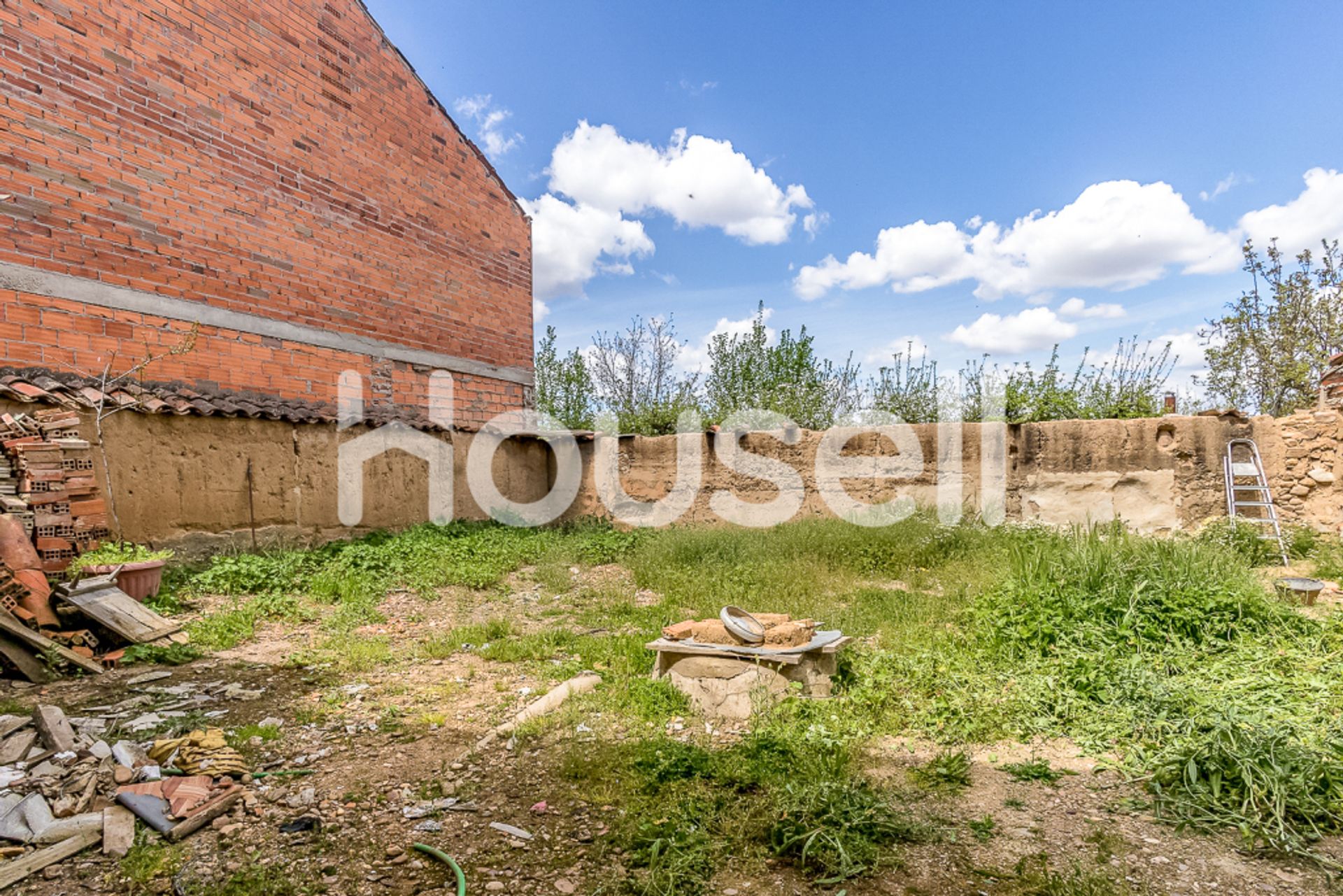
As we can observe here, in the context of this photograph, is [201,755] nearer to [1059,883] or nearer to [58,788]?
[58,788]

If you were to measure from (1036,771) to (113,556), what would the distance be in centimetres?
711

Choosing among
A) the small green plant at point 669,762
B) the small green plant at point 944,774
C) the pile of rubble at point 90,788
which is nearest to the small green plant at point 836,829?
the small green plant at point 944,774

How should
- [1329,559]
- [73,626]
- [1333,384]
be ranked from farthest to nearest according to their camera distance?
[1333,384], [1329,559], [73,626]

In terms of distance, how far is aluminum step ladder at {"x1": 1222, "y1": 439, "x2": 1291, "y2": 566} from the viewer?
7707 millimetres

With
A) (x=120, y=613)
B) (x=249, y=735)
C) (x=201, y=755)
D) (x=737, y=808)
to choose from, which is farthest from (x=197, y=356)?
(x=737, y=808)

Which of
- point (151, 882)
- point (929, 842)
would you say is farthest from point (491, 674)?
point (929, 842)

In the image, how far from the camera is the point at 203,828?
9.00 feet

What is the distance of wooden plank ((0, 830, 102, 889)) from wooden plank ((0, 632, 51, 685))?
2484 mm

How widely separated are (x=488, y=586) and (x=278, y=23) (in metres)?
8.32

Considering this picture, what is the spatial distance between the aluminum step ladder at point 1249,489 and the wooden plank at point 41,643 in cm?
1088

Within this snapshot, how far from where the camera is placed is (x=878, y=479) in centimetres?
913

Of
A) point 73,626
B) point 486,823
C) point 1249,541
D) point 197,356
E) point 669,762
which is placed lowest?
point 486,823

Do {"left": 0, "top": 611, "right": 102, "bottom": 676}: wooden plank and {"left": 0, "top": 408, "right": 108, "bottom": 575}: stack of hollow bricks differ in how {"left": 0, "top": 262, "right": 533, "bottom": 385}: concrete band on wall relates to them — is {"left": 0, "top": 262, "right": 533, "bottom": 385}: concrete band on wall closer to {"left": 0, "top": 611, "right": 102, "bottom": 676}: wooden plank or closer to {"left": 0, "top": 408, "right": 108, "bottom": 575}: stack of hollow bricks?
{"left": 0, "top": 408, "right": 108, "bottom": 575}: stack of hollow bricks

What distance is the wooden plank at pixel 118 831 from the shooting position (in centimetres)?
257
